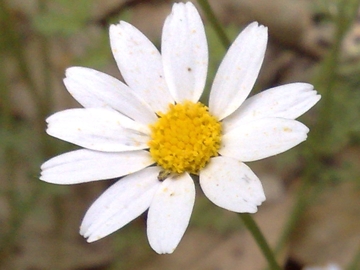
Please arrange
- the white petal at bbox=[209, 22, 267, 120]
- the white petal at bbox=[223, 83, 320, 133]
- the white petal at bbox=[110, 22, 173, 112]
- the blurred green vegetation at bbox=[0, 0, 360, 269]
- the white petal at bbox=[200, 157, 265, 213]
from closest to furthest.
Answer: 1. the white petal at bbox=[200, 157, 265, 213]
2. the white petal at bbox=[223, 83, 320, 133]
3. the white petal at bbox=[209, 22, 267, 120]
4. the white petal at bbox=[110, 22, 173, 112]
5. the blurred green vegetation at bbox=[0, 0, 360, 269]

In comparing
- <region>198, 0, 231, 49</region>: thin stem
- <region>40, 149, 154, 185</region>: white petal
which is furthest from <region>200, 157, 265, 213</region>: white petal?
<region>198, 0, 231, 49</region>: thin stem

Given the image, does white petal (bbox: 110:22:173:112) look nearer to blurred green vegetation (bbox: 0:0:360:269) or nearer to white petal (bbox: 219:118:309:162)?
white petal (bbox: 219:118:309:162)

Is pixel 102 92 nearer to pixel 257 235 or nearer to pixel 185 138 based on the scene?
pixel 185 138

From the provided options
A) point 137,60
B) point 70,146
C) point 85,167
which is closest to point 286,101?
point 137,60

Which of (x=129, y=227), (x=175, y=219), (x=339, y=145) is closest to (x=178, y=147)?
(x=175, y=219)

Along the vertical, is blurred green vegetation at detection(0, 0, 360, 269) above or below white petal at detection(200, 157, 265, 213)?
below

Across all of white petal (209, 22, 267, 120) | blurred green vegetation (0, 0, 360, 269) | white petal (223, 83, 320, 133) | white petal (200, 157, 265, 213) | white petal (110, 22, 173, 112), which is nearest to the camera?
white petal (200, 157, 265, 213)

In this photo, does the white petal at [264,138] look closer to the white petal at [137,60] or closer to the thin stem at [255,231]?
the thin stem at [255,231]

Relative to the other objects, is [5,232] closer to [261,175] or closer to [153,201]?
[261,175]
